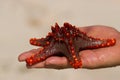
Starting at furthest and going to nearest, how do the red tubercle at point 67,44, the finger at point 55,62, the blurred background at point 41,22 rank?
the blurred background at point 41,22
the red tubercle at point 67,44
the finger at point 55,62

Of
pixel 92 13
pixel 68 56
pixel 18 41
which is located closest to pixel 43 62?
pixel 68 56

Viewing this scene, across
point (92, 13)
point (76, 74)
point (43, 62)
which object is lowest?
point (76, 74)

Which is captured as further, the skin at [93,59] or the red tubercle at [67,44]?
the red tubercle at [67,44]

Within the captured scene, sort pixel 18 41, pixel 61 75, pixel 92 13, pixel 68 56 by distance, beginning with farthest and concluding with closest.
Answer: pixel 92 13 → pixel 18 41 → pixel 61 75 → pixel 68 56

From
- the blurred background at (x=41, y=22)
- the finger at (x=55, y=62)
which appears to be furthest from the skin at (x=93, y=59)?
the blurred background at (x=41, y=22)

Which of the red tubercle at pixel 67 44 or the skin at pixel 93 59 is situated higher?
the red tubercle at pixel 67 44

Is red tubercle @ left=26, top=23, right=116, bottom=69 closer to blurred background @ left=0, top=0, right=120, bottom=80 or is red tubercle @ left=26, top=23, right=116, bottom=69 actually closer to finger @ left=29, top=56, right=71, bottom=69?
finger @ left=29, top=56, right=71, bottom=69

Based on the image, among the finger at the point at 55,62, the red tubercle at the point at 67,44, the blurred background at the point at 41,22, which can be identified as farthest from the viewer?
the blurred background at the point at 41,22

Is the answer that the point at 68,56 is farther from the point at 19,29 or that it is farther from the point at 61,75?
the point at 19,29

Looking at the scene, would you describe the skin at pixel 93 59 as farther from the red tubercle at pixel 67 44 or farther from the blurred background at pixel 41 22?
the blurred background at pixel 41 22

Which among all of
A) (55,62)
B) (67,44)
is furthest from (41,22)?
(55,62)
